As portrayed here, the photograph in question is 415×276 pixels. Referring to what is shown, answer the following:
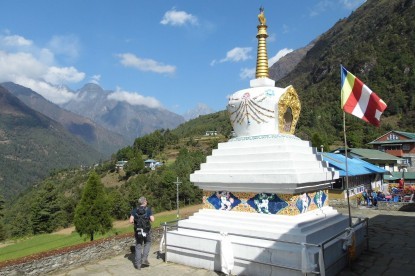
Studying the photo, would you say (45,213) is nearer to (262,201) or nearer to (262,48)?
(262,48)

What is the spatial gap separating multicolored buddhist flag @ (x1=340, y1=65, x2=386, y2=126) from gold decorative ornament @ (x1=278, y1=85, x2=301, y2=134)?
1834mm

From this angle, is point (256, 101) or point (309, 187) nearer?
point (309, 187)

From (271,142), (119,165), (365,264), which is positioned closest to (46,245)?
(271,142)

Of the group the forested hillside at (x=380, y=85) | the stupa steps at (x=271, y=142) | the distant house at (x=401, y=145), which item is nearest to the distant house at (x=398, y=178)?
the distant house at (x=401, y=145)

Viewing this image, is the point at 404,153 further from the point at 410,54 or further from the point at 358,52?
the point at 358,52

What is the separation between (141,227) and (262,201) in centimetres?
351

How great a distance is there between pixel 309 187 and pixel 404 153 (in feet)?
157

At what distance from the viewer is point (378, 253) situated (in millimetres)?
11539

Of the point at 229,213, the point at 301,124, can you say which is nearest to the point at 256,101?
the point at 229,213

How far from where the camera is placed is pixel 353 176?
28.7 meters

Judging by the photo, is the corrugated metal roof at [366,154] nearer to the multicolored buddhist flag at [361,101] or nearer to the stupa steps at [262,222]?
the stupa steps at [262,222]

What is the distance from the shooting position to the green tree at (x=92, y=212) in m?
28.6

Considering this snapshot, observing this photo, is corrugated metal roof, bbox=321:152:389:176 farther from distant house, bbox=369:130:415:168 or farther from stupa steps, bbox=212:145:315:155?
distant house, bbox=369:130:415:168

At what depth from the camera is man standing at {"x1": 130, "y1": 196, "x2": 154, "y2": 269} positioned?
394 inches
